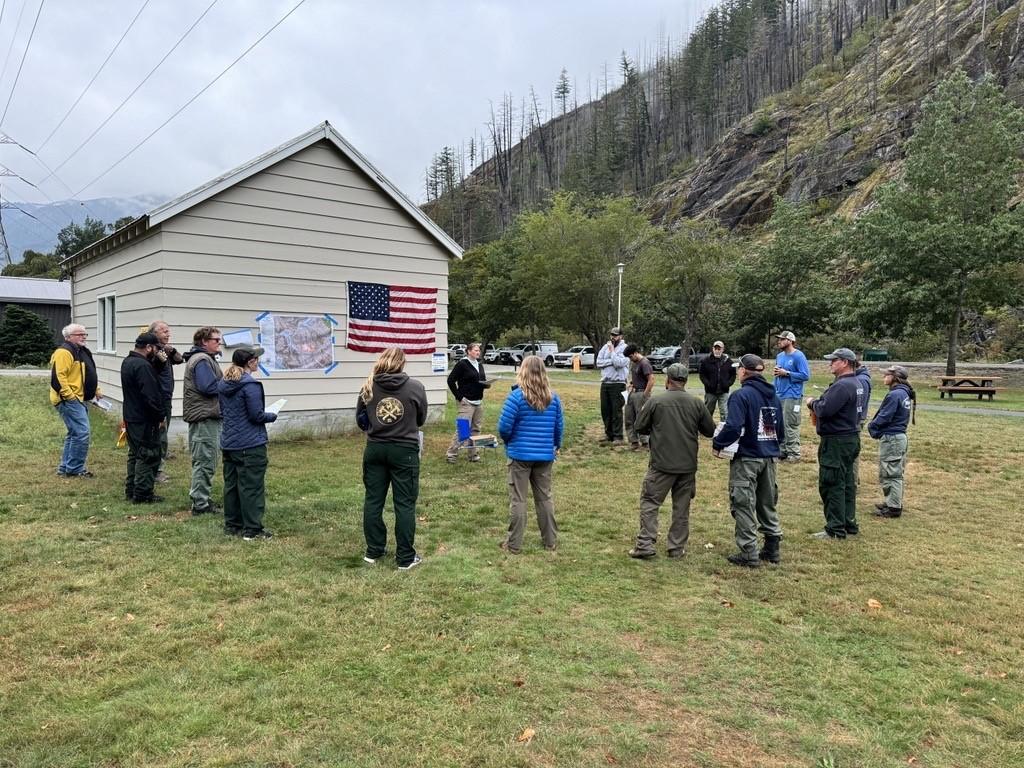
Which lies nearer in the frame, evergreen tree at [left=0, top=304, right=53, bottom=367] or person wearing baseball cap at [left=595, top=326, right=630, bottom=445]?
person wearing baseball cap at [left=595, top=326, right=630, bottom=445]

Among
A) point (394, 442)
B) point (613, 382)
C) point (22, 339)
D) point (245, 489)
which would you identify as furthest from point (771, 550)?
point (22, 339)

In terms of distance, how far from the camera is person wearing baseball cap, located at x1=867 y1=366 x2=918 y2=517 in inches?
293

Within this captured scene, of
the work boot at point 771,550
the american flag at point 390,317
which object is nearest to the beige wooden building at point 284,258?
the american flag at point 390,317

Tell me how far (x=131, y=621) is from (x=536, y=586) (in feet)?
9.50

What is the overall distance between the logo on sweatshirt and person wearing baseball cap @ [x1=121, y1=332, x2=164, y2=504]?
10.3 ft

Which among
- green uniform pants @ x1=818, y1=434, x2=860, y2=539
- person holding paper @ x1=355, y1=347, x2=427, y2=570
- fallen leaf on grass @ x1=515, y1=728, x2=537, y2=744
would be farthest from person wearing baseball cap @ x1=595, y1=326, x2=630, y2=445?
fallen leaf on grass @ x1=515, y1=728, x2=537, y2=744

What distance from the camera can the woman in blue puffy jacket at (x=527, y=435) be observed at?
597 centimetres

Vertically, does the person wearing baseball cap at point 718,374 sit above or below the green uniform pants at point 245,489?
above

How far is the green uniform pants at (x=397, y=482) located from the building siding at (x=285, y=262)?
19.8 ft

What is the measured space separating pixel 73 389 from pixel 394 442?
5026 millimetres

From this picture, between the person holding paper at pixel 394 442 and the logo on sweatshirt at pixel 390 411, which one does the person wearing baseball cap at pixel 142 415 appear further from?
the logo on sweatshirt at pixel 390 411

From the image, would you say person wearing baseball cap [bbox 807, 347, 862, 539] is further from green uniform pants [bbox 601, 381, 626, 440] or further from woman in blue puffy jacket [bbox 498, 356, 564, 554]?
green uniform pants [bbox 601, 381, 626, 440]

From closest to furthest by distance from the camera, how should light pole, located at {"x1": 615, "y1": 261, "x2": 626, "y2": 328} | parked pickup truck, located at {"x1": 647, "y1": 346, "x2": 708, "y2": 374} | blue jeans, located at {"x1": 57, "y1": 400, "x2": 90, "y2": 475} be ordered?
blue jeans, located at {"x1": 57, "y1": 400, "x2": 90, "y2": 475}
light pole, located at {"x1": 615, "y1": 261, "x2": 626, "y2": 328}
parked pickup truck, located at {"x1": 647, "y1": 346, "x2": 708, "y2": 374}

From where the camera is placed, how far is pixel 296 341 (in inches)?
440
